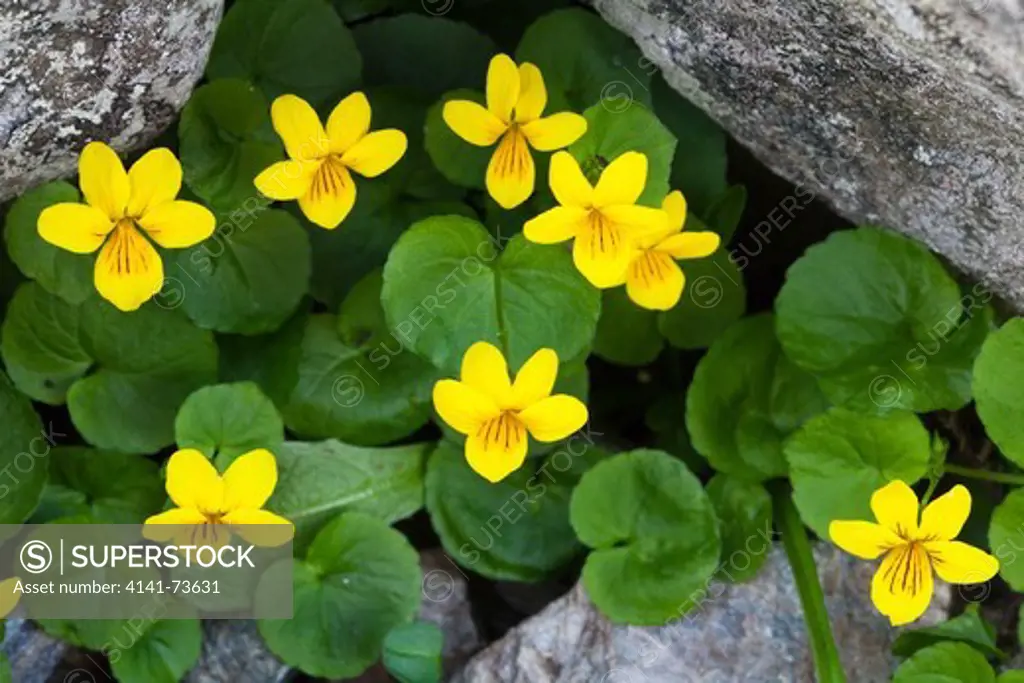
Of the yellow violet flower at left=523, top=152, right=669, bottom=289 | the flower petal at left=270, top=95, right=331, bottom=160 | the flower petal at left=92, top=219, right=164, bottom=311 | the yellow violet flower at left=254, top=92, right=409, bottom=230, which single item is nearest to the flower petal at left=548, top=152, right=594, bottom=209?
the yellow violet flower at left=523, top=152, right=669, bottom=289

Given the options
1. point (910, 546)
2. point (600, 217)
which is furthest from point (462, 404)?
point (910, 546)

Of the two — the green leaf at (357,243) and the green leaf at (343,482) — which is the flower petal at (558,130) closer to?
the green leaf at (357,243)

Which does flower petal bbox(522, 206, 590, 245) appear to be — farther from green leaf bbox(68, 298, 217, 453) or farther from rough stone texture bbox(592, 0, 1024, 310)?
green leaf bbox(68, 298, 217, 453)

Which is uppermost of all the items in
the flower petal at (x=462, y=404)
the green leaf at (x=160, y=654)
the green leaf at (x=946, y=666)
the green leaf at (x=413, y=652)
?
the flower petal at (x=462, y=404)

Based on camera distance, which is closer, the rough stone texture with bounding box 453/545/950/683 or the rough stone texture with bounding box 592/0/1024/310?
the rough stone texture with bounding box 592/0/1024/310

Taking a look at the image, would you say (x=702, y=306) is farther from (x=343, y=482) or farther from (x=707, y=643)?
(x=343, y=482)

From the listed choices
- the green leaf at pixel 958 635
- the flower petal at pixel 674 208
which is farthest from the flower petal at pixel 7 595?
the green leaf at pixel 958 635
